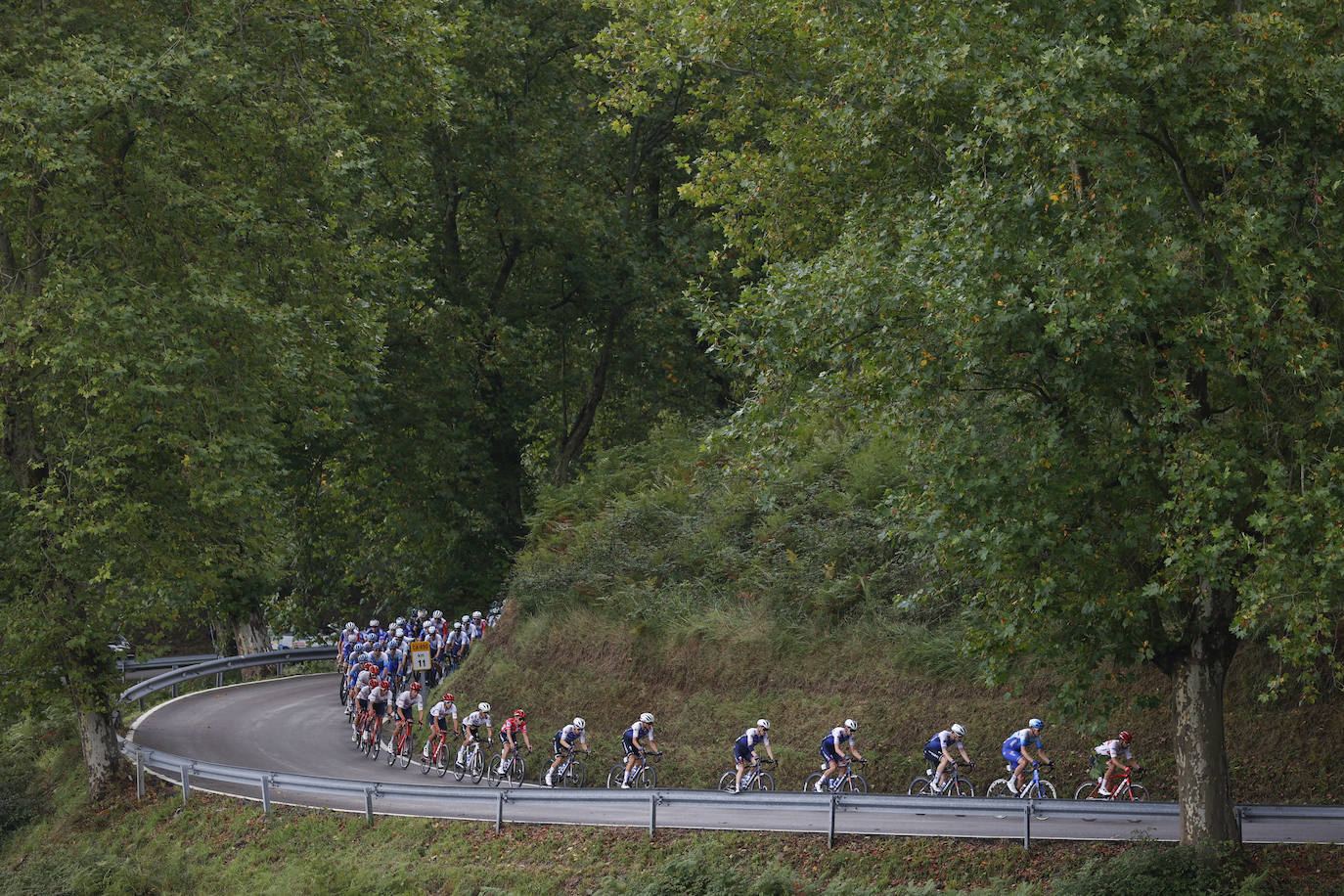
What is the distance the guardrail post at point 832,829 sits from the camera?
16422 mm

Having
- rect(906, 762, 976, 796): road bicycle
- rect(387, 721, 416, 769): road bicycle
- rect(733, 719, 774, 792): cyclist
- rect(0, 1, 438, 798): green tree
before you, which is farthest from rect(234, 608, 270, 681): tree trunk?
rect(906, 762, 976, 796): road bicycle

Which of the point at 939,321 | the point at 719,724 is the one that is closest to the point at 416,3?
the point at 719,724

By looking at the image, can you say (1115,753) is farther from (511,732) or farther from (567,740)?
(511,732)

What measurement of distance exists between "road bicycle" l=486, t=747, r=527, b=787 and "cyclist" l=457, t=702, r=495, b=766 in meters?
0.51

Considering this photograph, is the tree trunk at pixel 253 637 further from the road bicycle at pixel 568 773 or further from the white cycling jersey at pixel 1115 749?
the white cycling jersey at pixel 1115 749

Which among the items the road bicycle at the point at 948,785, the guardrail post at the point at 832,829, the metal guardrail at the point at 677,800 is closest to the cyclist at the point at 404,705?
the metal guardrail at the point at 677,800

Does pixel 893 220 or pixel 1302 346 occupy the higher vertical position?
pixel 893 220

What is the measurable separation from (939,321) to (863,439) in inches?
229

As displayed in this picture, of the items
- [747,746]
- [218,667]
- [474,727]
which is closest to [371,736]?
[474,727]

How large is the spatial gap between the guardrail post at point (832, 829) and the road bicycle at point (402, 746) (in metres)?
11.4

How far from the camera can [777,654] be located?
74.8 ft

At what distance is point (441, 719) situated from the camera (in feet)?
81.0

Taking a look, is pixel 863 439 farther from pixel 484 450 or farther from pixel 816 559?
pixel 484 450

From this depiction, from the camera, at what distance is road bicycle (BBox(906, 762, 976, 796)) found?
17.6m
